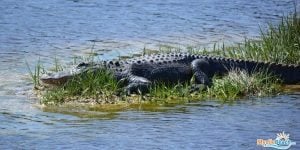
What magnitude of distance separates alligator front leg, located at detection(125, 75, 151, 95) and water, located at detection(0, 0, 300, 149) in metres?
0.93

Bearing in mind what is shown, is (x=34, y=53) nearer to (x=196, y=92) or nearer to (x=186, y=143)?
(x=196, y=92)

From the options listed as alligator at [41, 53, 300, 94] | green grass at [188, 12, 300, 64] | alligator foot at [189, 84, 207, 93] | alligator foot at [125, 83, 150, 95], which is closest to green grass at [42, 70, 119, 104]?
alligator foot at [125, 83, 150, 95]

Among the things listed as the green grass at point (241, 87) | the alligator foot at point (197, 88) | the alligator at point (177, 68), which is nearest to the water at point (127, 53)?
the green grass at point (241, 87)

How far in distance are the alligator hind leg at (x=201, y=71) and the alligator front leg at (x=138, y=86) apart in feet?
2.27

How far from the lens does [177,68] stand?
34.8 ft

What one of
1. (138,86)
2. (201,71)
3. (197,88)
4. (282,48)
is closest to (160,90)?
(138,86)

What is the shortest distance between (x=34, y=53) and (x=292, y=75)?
169 inches

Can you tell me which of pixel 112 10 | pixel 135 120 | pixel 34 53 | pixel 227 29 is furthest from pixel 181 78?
pixel 112 10

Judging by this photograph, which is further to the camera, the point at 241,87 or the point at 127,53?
the point at 127,53

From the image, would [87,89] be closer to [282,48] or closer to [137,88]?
[137,88]

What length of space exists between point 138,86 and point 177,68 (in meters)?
0.79

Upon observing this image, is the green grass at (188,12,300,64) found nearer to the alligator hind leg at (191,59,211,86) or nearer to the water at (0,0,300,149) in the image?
the alligator hind leg at (191,59,211,86)

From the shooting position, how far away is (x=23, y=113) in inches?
352

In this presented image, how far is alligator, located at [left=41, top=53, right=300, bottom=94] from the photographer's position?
1033 cm
